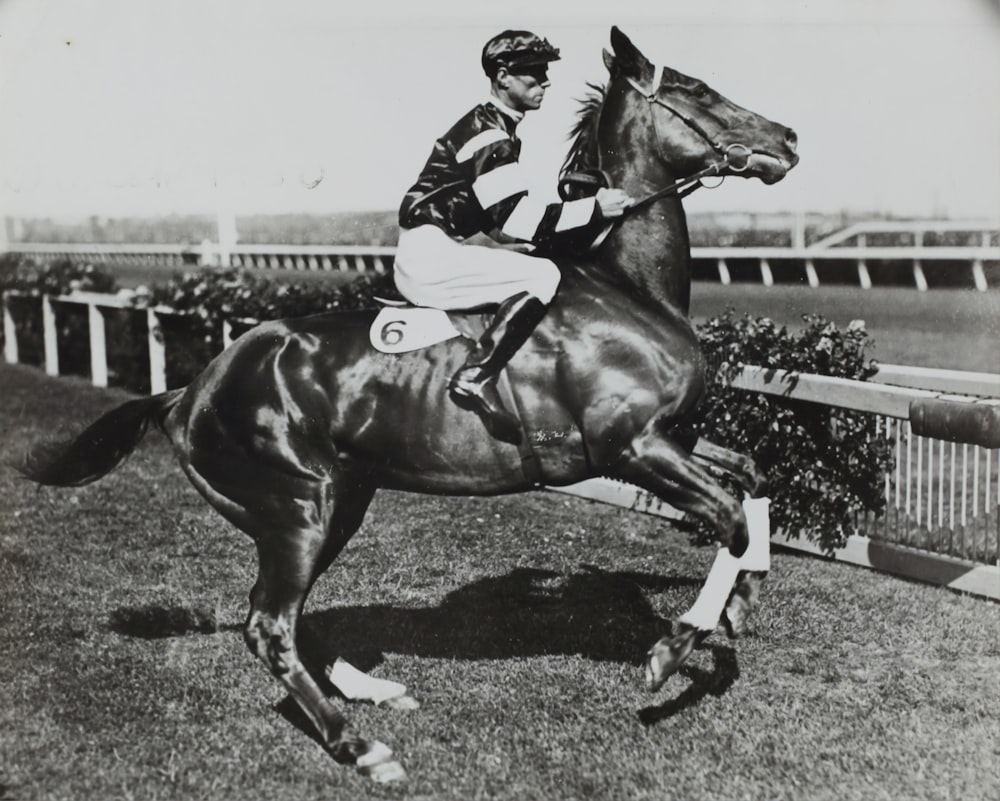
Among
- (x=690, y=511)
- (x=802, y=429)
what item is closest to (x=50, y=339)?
(x=802, y=429)

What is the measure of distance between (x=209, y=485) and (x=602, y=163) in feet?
6.83

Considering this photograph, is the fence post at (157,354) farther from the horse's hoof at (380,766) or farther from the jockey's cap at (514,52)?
the horse's hoof at (380,766)

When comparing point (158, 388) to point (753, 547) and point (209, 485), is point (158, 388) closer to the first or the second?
point (209, 485)

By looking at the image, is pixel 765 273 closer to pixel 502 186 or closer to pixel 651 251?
pixel 651 251

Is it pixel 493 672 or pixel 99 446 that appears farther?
pixel 493 672

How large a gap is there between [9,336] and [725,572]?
1435cm

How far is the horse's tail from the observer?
15.1 feet

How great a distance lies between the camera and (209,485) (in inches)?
174

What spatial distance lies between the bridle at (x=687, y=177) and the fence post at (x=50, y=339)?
11.7m

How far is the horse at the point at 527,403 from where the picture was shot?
421 cm

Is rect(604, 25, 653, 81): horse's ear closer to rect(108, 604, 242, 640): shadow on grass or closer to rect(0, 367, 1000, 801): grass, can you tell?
rect(0, 367, 1000, 801): grass

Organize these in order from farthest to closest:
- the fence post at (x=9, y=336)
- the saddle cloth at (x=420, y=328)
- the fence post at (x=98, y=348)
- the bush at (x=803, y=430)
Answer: the fence post at (x=9, y=336), the fence post at (x=98, y=348), the bush at (x=803, y=430), the saddle cloth at (x=420, y=328)

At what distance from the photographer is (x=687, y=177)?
454 cm

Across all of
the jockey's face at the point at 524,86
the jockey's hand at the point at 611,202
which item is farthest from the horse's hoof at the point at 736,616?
the jockey's face at the point at 524,86
